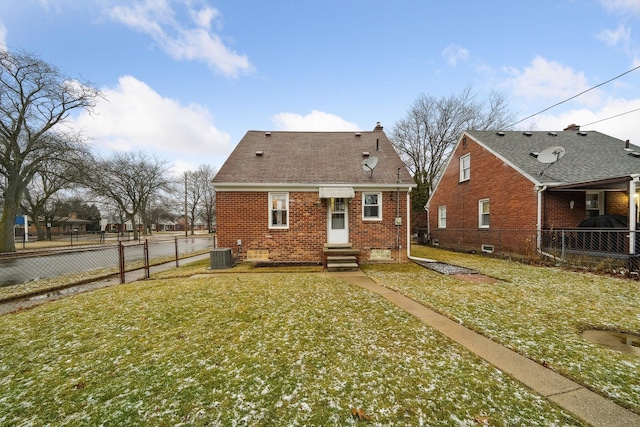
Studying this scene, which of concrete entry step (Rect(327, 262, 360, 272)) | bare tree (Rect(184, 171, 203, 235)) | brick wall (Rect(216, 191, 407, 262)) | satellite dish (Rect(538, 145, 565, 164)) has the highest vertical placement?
bare tree (Rect(184, 171, 203, 235))

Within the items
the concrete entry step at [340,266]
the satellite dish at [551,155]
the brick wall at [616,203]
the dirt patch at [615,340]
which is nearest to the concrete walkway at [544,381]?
the dirt patch at [615,340]

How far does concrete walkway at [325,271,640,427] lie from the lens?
6.57ft

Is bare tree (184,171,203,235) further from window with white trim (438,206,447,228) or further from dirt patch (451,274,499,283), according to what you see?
dirt patch (451,274,499,283)

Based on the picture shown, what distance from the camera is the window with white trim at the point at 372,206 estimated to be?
9797mm

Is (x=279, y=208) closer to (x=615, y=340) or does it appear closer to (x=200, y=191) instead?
(x=615, y=340)

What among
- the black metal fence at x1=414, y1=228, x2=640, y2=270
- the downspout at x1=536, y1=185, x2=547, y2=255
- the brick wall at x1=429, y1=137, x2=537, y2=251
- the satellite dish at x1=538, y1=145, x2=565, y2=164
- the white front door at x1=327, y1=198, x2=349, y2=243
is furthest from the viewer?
the brick wall at x1=429, y1=137, x2=537, y2=251

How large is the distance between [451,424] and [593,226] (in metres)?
12.0

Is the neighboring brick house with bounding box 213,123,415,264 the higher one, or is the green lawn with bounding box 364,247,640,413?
the neighboring brick house with bounding box 213,123,415,264

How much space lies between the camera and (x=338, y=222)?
9781 millimetres

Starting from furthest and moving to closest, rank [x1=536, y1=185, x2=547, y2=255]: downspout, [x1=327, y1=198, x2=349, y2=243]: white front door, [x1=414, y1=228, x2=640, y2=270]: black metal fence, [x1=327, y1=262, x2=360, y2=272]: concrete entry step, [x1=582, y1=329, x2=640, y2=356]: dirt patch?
[x1=536, y1=185, x2=547, y2=255]: downspout → [x1=327, y1=198, x2=349, y2=243]: white front door → [x1=327, y1=262, x2=360, y2=272]: concrete entry step → [x1=414, y1=228, x2=640, y2=270]: black metal fence → [x1=582, y1=329, x2=640, y2=356]: dirt patch

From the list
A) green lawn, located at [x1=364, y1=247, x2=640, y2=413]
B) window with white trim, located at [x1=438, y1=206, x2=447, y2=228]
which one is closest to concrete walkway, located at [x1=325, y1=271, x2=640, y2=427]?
green lawn, located at [x1=364, y1=247, x2=640, y2=413]

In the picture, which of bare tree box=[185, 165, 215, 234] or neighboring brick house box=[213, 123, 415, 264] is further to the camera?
bare tree box=[185, 165, 215, 234]

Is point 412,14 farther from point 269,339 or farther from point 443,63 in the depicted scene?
point 269,339

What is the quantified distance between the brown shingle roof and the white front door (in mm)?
875
